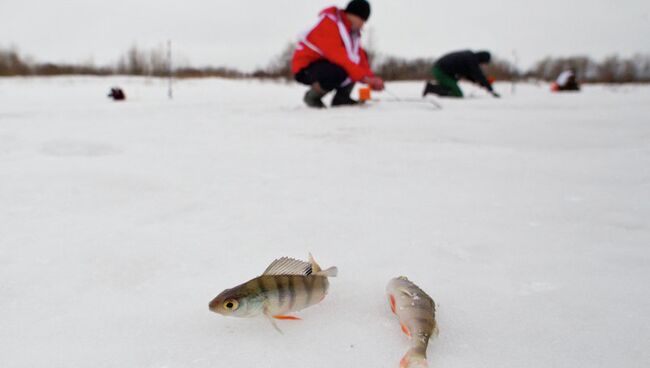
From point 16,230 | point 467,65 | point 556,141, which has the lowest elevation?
point 16,230

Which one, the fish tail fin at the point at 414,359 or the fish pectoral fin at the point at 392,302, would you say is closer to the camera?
the fish tail fin at the point at 414,359

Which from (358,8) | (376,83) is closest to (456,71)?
(358,8)

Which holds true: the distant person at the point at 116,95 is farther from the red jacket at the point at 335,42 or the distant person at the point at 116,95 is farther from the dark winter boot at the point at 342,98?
the dark winter boot at the point at 342,98

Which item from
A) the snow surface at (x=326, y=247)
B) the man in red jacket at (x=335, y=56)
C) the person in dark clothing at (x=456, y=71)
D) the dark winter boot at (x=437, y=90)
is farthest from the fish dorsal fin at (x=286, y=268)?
the dark winter boot at (x=437, y=90)

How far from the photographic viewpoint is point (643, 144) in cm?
317

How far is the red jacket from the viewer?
5.33 metres

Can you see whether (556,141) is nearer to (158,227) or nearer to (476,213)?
(476,213)

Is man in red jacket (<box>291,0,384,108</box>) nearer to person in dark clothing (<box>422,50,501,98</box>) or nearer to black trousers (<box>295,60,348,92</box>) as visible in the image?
black trousers (<box>295,60,348,92</box>)

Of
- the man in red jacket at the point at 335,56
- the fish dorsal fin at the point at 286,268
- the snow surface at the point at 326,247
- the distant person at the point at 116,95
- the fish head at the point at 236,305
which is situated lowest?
the snow surface at the point at 326,247

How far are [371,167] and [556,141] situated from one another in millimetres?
1730

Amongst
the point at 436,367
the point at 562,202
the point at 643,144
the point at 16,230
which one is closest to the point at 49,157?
the point at 16,230

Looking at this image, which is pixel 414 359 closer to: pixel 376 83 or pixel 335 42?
pixel 376 83

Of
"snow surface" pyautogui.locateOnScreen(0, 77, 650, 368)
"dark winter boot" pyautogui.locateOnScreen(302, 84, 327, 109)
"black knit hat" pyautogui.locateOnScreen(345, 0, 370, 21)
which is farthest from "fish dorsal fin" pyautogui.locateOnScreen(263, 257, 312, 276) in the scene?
"black knit hat" pyautogui.locateOnScreen(345, 0, 370, 21)

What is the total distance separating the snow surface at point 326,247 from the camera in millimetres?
941
